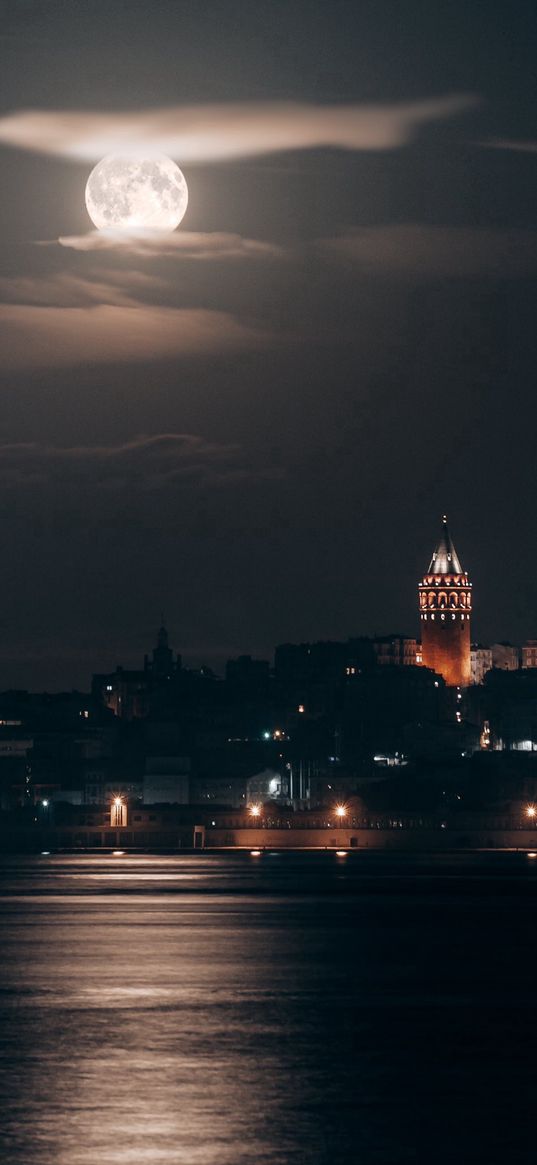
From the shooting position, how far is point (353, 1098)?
33.7 metres

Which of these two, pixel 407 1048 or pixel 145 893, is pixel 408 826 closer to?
pixel 145 893

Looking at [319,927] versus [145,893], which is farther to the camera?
[145,893]

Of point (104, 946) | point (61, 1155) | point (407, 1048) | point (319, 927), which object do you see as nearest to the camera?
point (61, 1155)

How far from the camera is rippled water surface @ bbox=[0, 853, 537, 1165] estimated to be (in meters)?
29.9

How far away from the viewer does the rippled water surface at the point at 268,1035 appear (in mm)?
29891

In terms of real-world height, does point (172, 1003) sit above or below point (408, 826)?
below

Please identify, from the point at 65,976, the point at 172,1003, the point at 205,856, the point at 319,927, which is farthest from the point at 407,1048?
the point at 205,856

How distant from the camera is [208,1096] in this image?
33781 mm

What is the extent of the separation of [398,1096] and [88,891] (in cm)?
7943

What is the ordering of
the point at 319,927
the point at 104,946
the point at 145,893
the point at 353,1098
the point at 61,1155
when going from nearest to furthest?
the point at 61,1155 < the point at 353,1098 < the point at 104,946 < the point at 319,927 < the point at 145,893

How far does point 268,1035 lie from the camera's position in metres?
42.1

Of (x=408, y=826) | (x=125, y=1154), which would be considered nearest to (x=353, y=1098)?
(x=125, y=1154)

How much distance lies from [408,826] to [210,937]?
129m

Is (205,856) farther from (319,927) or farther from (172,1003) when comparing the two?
(172,1003)
